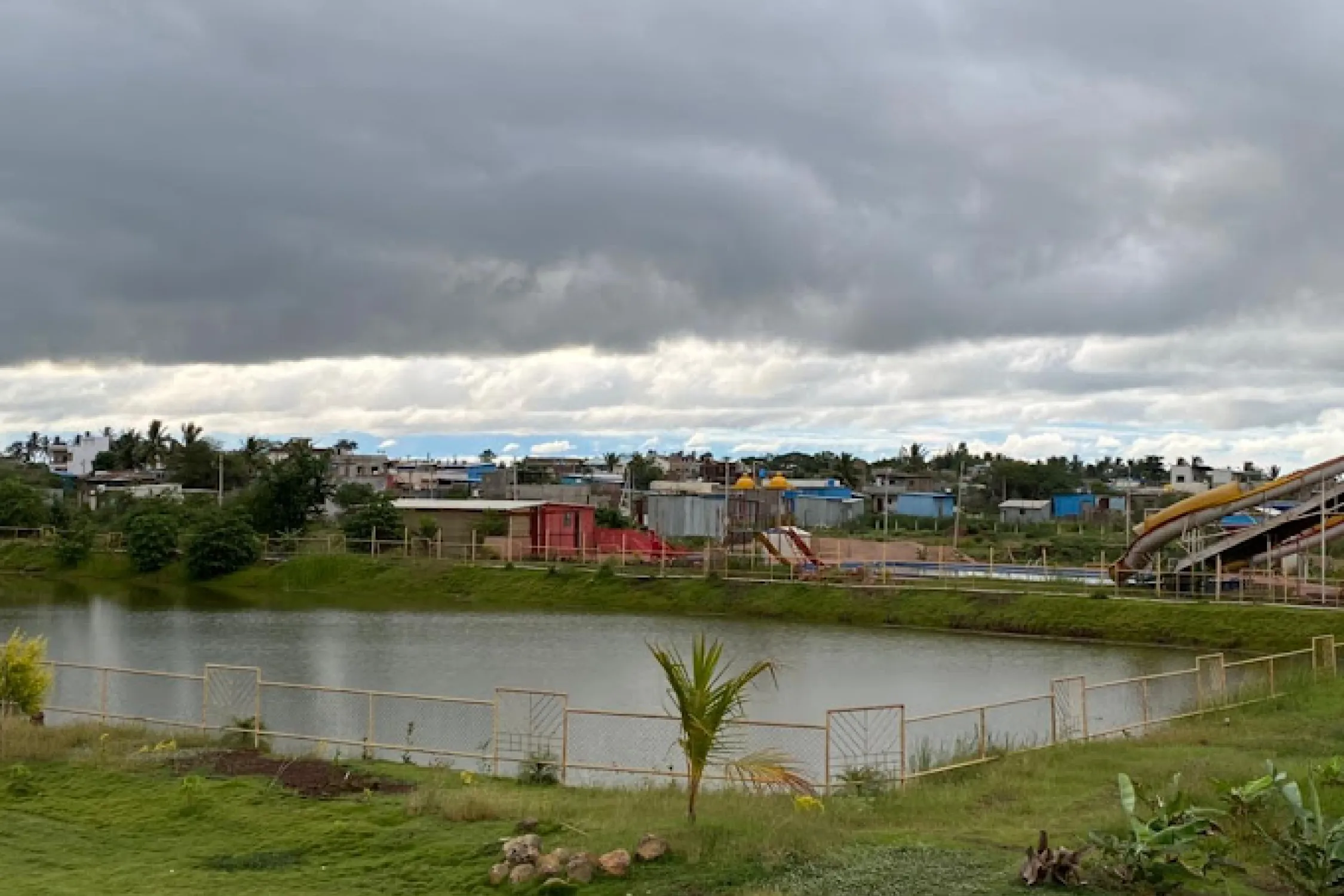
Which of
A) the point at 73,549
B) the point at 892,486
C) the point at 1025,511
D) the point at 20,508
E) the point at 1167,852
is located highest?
the point at 892,486

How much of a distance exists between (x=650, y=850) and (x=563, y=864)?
0.86 metres

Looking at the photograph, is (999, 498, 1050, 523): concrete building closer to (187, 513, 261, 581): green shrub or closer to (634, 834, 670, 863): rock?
(187, 513, 261, 581): green shrub

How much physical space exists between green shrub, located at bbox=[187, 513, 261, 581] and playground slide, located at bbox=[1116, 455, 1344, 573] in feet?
147

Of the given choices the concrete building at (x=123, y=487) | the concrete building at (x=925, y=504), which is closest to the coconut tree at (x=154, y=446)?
the concrete building at (x=123, y=487)

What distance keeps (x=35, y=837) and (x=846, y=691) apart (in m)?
19.4

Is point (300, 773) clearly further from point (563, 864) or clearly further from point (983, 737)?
point (983, 737)

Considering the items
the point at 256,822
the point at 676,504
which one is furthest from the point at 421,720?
the point at 676,504

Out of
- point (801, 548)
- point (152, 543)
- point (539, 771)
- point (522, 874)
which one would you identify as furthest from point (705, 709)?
point (152, 543)

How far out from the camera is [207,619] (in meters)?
48.1

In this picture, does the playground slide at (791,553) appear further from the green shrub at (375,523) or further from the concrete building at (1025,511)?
the concrete building at (1025,511)

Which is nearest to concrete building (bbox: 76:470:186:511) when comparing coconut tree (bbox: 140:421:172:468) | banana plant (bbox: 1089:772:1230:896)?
coconut tree (bbox: 140:421:172:468)

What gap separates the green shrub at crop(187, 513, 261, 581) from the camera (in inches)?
2596

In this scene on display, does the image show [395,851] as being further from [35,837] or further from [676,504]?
[676,504]

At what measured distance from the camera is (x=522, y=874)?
11828 millimetres
